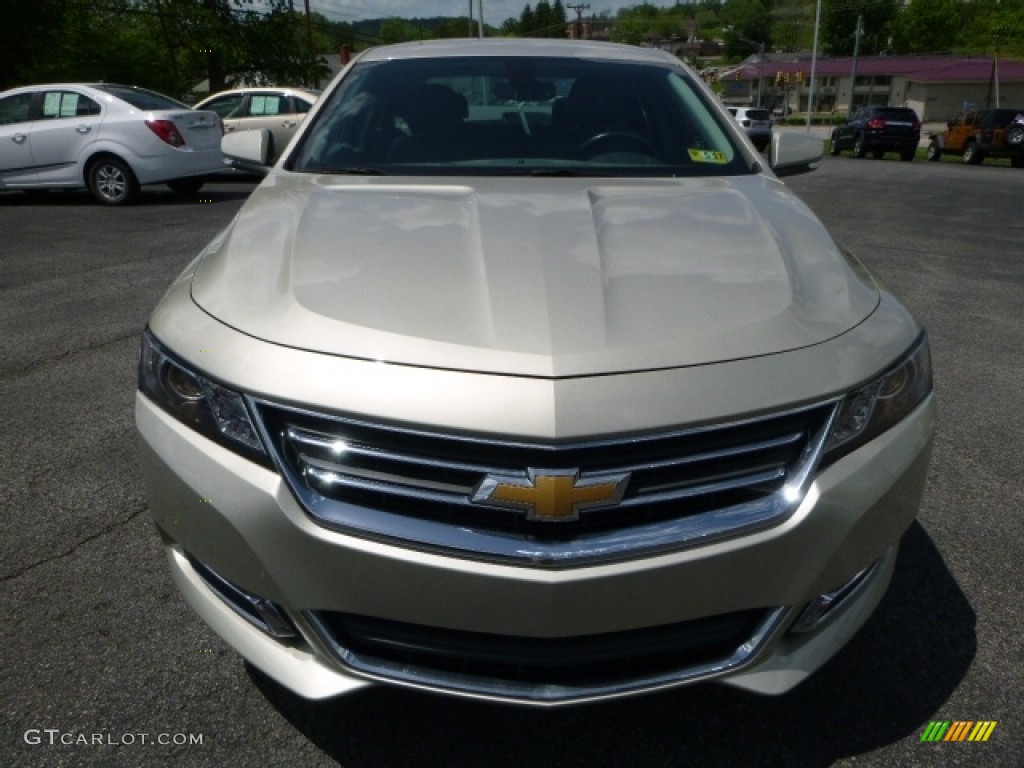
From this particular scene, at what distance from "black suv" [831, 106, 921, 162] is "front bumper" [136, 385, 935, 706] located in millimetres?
31384

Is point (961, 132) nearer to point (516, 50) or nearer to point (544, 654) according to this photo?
point (516, 50)

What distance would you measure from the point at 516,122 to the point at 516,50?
55 centimetres

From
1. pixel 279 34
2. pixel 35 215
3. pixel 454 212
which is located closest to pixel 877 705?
pixel 454 212

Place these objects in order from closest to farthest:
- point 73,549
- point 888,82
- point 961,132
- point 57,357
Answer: point 73,549, point 57,357, point 961,132, point 888,82

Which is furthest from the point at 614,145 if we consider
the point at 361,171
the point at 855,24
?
the point at 855,24

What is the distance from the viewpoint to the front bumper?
161cm

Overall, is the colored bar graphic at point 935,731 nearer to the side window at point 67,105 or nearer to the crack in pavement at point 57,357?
the crack in pavement at point 57,357

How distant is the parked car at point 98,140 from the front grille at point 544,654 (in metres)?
10.5

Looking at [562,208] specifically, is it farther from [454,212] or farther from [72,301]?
[72,301]

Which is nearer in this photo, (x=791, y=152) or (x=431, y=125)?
(x=431, y=125)

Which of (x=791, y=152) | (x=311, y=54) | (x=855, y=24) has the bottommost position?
(x=791, y=152)

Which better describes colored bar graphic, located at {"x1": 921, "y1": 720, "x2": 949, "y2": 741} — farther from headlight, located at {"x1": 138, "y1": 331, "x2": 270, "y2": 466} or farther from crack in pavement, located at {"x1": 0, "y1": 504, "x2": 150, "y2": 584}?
crack in pavement, located at {"x1": 0, "y1": 504, "x2": 150, "y2": 584}

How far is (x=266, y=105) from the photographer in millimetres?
14258

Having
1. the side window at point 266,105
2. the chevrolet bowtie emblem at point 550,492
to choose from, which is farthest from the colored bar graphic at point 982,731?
the side window at point 266,105
